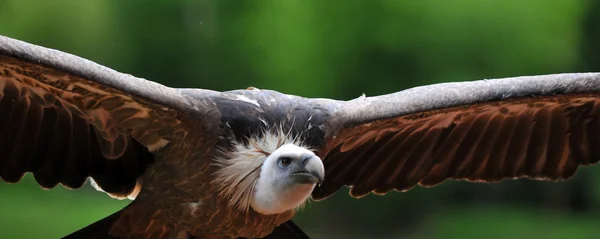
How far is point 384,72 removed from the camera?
11.7m

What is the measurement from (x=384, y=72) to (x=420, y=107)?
21.8ft

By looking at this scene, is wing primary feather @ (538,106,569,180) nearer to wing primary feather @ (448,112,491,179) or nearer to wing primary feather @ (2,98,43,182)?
wing primary feather @ (448,112,491,179)

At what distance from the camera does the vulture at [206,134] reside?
15.1 feet

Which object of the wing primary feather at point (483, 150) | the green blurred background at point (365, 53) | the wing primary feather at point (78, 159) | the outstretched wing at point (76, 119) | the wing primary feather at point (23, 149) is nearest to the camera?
the outstretched wing at point (76, 119)

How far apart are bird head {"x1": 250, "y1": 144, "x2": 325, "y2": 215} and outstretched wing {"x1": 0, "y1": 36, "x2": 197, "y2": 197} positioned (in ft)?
1.47

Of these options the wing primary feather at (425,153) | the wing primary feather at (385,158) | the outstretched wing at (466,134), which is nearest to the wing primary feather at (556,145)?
the outstretched wing at (466,134)

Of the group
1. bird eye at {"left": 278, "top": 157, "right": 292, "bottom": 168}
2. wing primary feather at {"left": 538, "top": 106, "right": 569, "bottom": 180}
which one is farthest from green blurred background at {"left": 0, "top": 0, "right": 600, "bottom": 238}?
bird eye at {"left": 278, "top": 157, "right": 292, "bottom": 168}

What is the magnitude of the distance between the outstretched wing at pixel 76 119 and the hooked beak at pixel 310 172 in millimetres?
575

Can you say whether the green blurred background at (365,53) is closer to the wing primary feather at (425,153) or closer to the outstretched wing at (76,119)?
the wing primary feather at (425,153)

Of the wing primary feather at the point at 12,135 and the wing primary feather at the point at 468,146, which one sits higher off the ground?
the wing primary feather at the point at 468,146

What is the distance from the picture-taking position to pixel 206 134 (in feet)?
15.6

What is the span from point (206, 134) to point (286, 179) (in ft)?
1.38

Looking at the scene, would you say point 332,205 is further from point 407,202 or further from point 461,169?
point 461,169

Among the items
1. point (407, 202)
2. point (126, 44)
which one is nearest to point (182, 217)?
point (126, 44)
